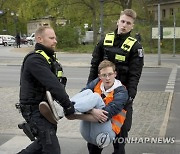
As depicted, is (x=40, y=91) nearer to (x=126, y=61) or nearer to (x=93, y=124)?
(x=93, y=124)

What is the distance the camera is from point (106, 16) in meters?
41.5

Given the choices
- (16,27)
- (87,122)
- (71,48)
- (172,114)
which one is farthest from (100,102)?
(16,27)

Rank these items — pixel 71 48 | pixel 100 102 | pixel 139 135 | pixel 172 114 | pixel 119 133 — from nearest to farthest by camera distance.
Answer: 1. pixel 100 102
2. pixel 119 133
3. pixel 139 135
4. pixel 172 114
5. pixel 71 48

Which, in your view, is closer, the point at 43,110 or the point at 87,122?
the point at 43,110

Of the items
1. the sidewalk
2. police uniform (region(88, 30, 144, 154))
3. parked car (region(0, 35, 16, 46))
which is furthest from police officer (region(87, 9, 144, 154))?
parked car (region(0, 35, 16, 46))

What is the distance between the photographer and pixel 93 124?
4156 mm

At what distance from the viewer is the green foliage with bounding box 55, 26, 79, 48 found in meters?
36.5

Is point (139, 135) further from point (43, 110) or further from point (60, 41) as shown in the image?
point (60, 41)

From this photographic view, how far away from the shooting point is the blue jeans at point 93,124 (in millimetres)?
3967

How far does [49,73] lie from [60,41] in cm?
3359

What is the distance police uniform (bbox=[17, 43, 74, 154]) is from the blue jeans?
0.46ft

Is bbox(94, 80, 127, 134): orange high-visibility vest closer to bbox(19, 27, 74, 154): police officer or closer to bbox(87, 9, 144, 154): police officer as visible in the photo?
bbox(87, 9, 144, 154): police officer

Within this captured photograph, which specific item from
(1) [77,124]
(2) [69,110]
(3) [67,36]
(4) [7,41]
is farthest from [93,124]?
(4) [7,41]

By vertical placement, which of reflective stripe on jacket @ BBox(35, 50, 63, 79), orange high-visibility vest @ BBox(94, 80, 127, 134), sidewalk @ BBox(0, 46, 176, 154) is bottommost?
sidewalk @ BBox(0, 46, 176, 154)
